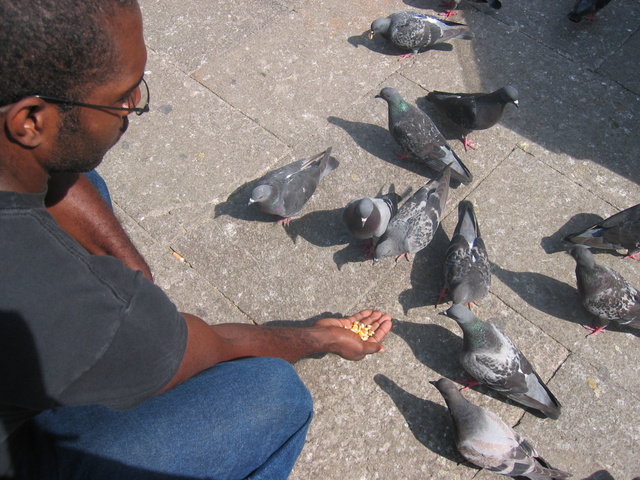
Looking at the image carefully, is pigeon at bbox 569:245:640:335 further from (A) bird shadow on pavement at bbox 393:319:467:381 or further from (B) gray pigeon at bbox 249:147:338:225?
(B) gray pigeon at bbox 249:147:338:225

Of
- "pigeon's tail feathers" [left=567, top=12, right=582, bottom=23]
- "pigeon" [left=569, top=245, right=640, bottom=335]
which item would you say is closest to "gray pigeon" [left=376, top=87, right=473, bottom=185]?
"pigeon" [left=569, top=245, right=640, bottom=335]

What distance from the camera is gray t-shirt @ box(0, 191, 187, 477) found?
135 cm

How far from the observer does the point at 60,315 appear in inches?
54.7

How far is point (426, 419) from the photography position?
316 centimetres

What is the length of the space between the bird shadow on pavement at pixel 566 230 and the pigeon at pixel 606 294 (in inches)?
13.2

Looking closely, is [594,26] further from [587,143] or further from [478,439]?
[478,439]

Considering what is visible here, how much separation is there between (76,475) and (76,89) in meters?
1.37

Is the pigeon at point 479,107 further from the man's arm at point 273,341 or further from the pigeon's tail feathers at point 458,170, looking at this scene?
the man's arm at point 273,341

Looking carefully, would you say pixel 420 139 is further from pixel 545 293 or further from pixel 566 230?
pixel 545 293

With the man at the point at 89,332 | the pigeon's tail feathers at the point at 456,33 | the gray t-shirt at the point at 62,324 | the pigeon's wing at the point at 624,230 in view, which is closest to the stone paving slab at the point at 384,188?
the pigeon's tail feathers at the point at 456,33

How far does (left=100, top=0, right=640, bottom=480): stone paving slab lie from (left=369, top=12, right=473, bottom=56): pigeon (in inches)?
6.5

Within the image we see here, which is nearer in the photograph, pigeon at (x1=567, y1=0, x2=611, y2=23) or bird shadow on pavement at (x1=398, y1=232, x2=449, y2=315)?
bird shadow on pavement at (x1=398, y1=232, x2=449, y2=315)

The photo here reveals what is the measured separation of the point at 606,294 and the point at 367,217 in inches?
68.5

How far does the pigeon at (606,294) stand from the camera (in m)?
3.38
